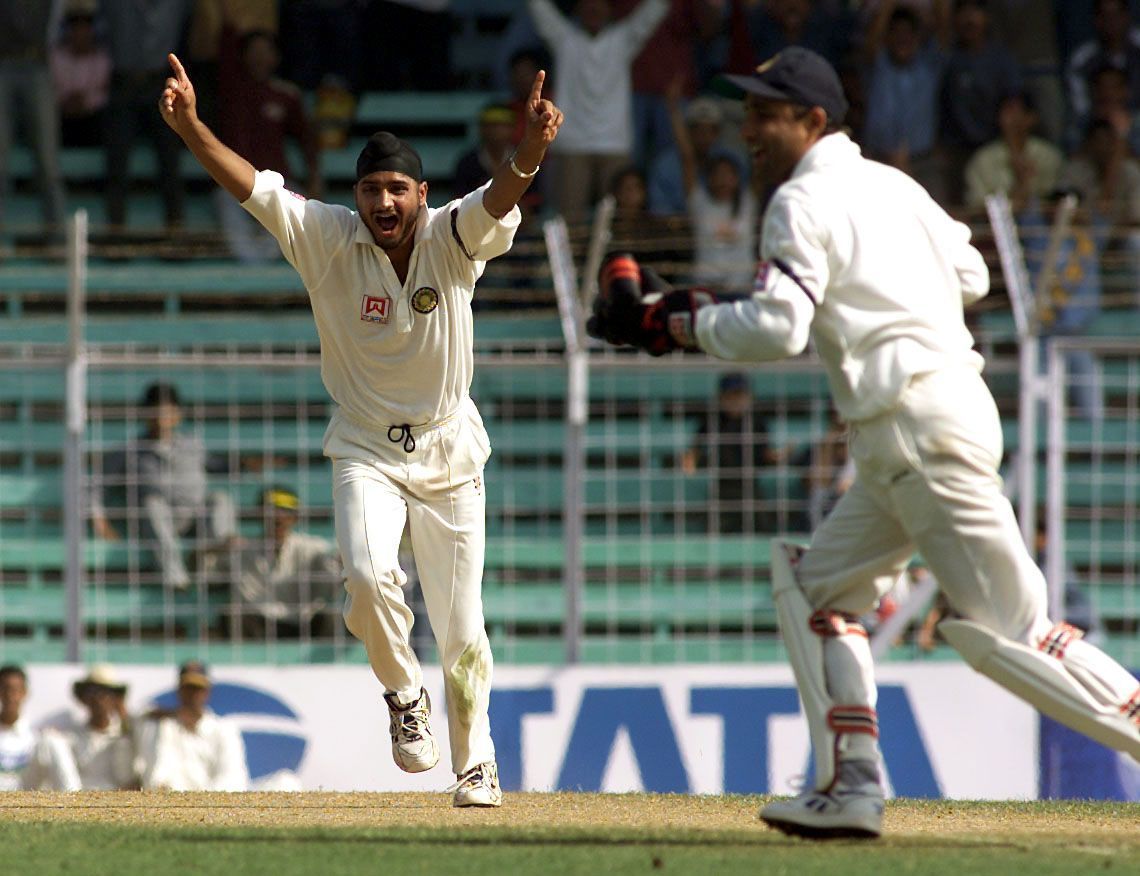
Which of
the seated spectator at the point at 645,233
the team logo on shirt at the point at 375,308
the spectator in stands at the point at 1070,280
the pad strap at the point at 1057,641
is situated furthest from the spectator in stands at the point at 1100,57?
the pad strap at the point at 1057,641

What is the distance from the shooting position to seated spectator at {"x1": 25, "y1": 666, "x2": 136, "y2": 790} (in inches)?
425

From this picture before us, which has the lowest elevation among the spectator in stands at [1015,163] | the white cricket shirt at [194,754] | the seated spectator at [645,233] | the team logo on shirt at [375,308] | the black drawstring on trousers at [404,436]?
the white cricket shirt at [194,754]

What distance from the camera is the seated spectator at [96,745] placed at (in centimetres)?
1079

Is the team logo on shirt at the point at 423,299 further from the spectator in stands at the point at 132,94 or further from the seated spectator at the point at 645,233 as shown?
the spectator in stands at the point at 132,94

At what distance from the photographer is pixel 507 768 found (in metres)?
11.0

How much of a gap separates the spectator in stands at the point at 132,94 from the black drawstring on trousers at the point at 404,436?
915 centimetres

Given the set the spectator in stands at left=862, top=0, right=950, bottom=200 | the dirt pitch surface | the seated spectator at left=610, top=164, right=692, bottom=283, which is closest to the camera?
the dirt pitch surface

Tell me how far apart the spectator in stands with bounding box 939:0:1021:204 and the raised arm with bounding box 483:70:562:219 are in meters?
8.62

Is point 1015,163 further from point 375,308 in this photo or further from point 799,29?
point 375,308

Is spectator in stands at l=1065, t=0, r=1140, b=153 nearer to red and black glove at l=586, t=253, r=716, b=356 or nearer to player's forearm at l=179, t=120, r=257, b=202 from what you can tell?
player's forearm at l=179, t=120, r=257, b=202

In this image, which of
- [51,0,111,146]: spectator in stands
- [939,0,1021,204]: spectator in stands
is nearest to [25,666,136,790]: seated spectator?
[51,0,111,146]: spectator in stands

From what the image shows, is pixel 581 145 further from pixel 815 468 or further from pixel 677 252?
pixel 815 468

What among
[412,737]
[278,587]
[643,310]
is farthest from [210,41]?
[643,310]

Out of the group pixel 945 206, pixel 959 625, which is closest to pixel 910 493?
pixel 959 625
